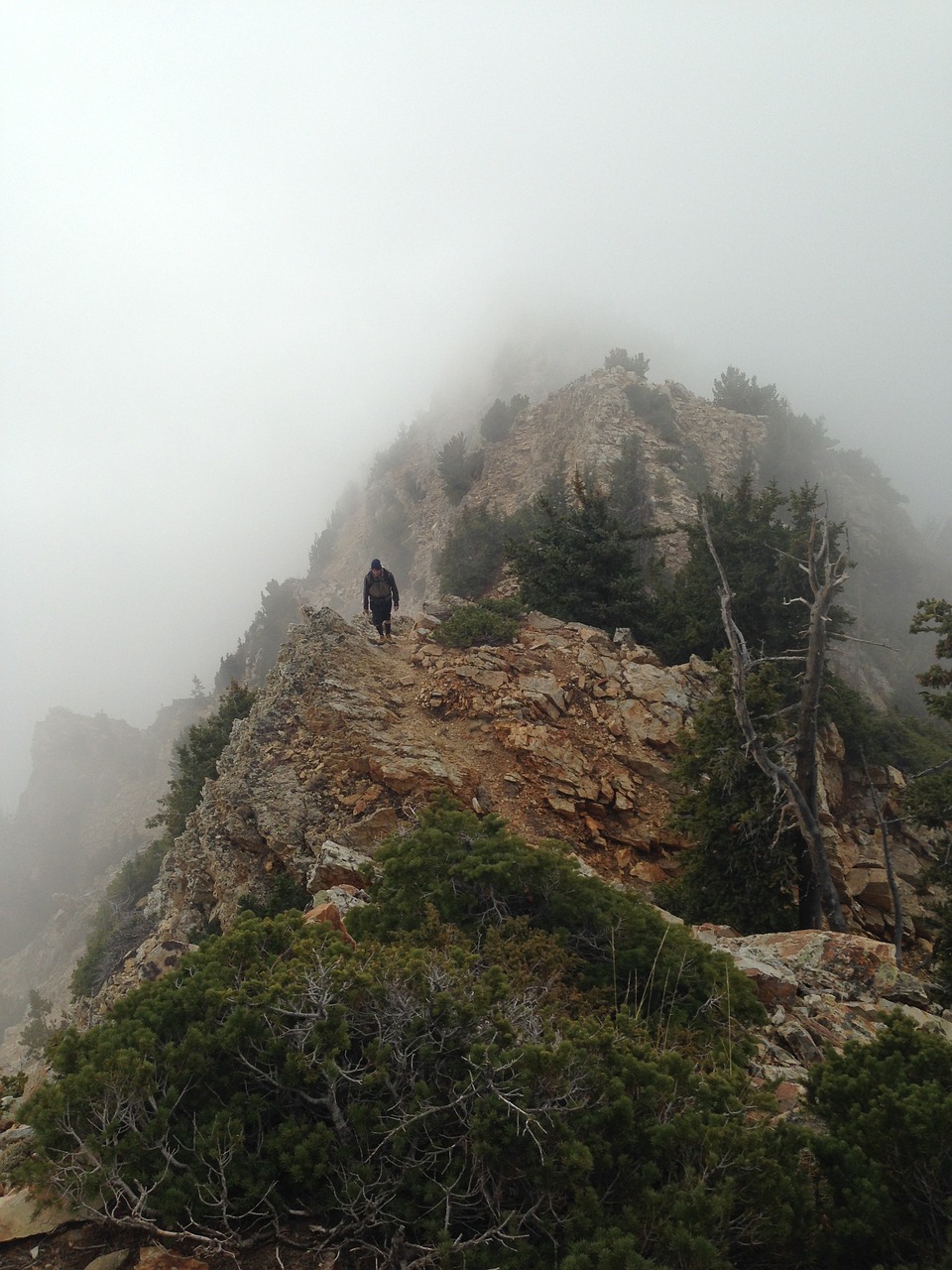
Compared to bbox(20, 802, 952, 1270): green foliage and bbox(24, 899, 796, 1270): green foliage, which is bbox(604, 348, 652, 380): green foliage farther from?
bbox(24, 899, 796, 1270): green foliage

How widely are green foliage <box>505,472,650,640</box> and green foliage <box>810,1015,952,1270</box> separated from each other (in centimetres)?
1301

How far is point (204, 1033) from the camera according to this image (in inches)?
143

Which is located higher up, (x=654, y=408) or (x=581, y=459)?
(x=654, y=408)

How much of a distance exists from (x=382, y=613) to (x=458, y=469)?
28.4 meters

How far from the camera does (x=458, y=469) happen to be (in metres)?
42.1

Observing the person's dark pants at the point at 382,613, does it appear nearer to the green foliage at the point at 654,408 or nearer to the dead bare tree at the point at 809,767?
the dead bare tree at the point at 809,767

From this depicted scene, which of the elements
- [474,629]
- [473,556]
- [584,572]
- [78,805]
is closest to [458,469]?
[473,556]

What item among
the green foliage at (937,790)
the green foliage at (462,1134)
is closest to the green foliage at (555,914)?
the green foliage at (462,1134)

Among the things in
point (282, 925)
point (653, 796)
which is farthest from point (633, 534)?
point (282, 925)

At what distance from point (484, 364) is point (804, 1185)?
219ft

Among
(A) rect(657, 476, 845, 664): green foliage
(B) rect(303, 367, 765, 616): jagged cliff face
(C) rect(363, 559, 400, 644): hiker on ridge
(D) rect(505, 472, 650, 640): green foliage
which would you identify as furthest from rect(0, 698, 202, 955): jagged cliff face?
(A) rect(657, 476, 845, 664): green foliage

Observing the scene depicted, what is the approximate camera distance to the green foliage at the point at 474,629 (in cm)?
1425

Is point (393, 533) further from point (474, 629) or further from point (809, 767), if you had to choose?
point (809, 767)

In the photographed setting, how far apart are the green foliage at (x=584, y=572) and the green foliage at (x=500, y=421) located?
Answer: 87.9 ft
